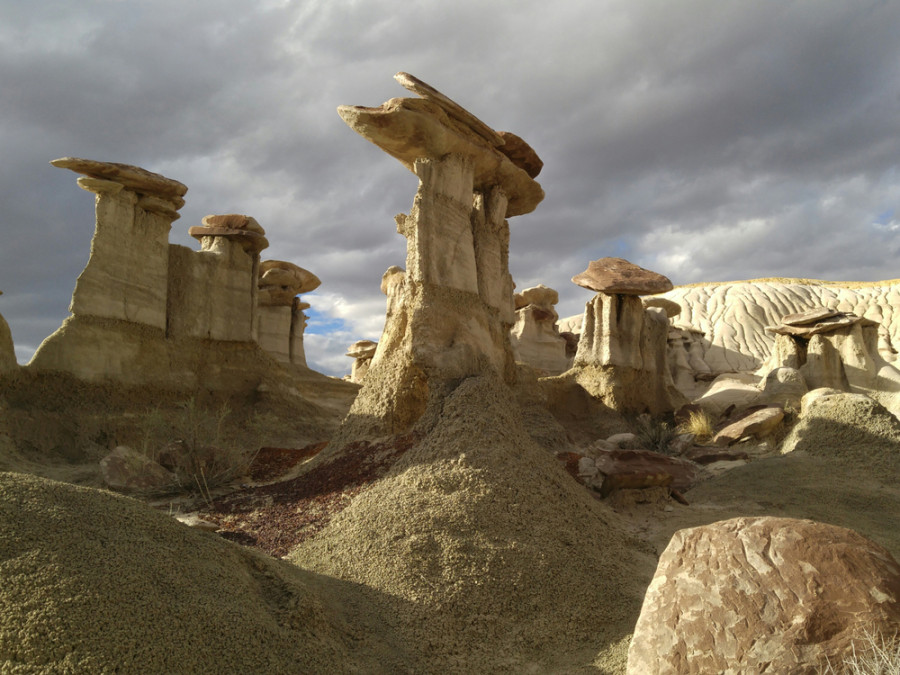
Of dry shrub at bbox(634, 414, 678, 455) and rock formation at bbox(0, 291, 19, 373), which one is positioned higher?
rock formation at bbox(0, 291, 19, 373)

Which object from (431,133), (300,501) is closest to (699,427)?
(431,133)

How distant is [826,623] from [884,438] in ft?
24.2

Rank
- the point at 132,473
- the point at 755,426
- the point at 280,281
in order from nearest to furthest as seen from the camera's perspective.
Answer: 1. the point at 132,473
2. the point at 755,426
3. the point at 280,281

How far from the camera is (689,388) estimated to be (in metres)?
24.6

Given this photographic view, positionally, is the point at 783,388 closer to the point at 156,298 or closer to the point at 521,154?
the point at 521,154

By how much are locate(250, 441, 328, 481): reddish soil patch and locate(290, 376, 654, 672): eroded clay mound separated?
287cm

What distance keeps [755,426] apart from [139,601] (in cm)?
1036

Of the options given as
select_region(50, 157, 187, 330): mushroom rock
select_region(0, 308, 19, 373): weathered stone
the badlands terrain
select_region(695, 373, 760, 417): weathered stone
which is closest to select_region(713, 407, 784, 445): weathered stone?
the badlands terrain

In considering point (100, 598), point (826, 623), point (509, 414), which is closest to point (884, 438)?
point (509, 414)

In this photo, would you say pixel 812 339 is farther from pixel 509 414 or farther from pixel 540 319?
pixel 509 414

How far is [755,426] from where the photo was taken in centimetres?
1096

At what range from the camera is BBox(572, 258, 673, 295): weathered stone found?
44.8 feet

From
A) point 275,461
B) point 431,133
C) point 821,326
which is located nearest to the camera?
point 431,133

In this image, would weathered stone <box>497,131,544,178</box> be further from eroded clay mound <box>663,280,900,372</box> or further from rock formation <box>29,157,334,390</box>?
eroded clay mound <box>663,280,900,372</box>
